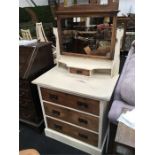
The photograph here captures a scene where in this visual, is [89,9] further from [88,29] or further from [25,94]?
[25,94]

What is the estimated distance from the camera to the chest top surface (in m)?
1.08

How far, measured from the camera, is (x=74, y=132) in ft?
4.59

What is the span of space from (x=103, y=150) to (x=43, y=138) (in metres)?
0.60

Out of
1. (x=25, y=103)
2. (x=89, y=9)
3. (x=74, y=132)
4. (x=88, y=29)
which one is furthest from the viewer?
(x=25, y=103)

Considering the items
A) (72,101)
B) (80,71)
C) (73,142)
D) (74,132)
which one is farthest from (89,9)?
(73,142)

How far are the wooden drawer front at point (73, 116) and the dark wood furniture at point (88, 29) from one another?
0.48m

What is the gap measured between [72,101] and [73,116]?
16 cm

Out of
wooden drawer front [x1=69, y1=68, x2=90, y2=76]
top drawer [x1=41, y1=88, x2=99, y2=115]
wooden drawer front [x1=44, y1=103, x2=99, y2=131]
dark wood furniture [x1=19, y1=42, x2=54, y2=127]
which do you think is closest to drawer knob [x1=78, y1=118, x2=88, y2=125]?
wooden drawer front [x1=44, y1=103, x2=99, y2=131]

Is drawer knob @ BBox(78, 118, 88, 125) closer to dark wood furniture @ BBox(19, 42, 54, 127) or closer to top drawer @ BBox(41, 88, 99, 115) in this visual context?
top drawer @ BBox(41, 88, 99, 115)

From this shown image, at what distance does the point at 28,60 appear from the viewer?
4.68 ft
